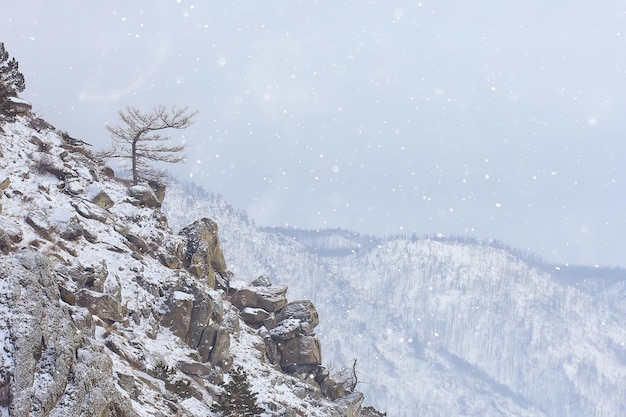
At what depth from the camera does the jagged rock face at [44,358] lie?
1263 cm

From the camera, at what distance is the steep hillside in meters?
13.8

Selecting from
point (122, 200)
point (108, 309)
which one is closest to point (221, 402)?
point (108, 309)

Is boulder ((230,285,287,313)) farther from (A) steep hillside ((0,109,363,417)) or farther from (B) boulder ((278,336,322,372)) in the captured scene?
(B) boulder ((278,336,322,372))

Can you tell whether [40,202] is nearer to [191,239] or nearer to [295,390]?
[191,239]

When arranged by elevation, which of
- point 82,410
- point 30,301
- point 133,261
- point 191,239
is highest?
point 191,239

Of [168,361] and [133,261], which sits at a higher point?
[133,261]

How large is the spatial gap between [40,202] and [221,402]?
12.2 m

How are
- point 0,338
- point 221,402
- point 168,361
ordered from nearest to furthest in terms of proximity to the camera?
point 0,338 < point 221,402 < point 168,361

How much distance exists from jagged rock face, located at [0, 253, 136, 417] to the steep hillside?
0.11ft

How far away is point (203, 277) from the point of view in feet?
107

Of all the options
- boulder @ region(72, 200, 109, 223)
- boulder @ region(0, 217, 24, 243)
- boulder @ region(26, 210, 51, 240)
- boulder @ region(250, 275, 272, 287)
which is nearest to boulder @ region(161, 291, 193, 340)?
boulder @ region(72, 200, 109, 223)

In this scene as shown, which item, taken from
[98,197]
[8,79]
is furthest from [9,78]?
[98,197]

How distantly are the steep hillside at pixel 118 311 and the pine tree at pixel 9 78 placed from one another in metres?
1.52

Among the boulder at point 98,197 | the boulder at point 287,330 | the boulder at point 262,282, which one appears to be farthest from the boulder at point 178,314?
the boulder at point 262,282
